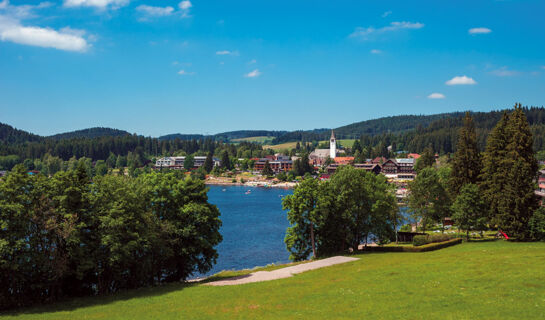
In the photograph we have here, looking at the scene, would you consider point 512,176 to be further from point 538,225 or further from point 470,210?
point 470,210

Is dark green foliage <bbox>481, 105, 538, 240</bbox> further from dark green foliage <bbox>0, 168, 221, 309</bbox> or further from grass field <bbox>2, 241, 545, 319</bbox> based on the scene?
dark green foliage <bbox>0, 168, 221, 309</bbox>

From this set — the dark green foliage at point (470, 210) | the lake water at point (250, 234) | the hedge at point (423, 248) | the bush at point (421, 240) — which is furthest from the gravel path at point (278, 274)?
the dark green foliage at point (470, 210)

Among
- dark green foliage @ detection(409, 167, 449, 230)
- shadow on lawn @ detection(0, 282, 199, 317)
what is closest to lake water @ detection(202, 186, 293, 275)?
dark green foliage @ detection(409, 167, 449, 230)

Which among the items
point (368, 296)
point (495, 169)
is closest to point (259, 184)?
point (495, 169)

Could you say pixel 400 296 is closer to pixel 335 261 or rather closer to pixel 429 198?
pixel 335 261

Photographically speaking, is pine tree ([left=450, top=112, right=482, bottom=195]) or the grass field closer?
the grass field

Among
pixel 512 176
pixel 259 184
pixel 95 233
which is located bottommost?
pixel 259 184

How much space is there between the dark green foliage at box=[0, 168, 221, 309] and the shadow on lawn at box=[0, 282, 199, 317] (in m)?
1.33

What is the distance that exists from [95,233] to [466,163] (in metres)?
46.5

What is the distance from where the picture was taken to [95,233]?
29578 mm

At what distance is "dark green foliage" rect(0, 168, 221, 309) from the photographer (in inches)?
1037

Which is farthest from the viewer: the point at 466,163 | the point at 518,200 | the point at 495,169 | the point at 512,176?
the point at 466,163

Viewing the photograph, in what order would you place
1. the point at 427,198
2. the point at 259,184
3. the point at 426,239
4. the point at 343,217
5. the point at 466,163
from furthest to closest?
the point at 259,184, the point at 466,163, the point at 427,198, the point at 426,239, the point at 343,217

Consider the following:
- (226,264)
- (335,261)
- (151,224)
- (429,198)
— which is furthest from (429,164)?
(151,224)
